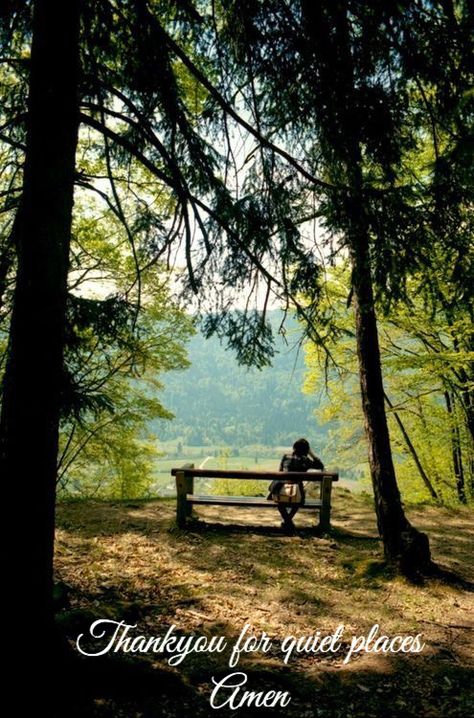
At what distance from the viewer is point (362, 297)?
5359mm

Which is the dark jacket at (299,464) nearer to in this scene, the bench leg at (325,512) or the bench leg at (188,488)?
the bench leg at (325,512)

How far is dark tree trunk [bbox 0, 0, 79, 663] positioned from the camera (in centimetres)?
278

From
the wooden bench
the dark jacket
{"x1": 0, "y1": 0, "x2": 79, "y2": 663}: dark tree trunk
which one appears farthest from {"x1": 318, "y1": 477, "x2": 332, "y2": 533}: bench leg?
{"x1": 0, "y1": 0, "x2": 79, "y2": 663}: dark tree trunk

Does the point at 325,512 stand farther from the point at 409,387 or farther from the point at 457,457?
the point at 457,457

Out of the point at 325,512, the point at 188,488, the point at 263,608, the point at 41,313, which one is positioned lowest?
the point at 263,608

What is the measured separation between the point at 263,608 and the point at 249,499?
278cm

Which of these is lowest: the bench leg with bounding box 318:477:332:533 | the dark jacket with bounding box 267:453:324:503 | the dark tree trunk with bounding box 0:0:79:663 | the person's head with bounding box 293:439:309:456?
the bench leg with bounding box 318:477:332:533

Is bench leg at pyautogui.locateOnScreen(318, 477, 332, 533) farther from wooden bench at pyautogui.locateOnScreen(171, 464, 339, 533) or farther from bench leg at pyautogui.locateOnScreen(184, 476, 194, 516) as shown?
bench leg at pyautogui.locateOnScreen(184, 476, 194, 516)

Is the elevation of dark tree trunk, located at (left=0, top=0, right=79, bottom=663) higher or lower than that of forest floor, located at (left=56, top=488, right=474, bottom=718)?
higher

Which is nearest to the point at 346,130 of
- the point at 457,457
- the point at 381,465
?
the point at 381,465

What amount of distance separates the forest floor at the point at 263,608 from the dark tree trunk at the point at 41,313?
858mm

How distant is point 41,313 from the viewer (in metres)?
2.85

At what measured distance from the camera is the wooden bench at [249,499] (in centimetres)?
683

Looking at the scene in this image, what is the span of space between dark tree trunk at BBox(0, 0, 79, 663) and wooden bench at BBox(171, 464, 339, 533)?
412 cm
